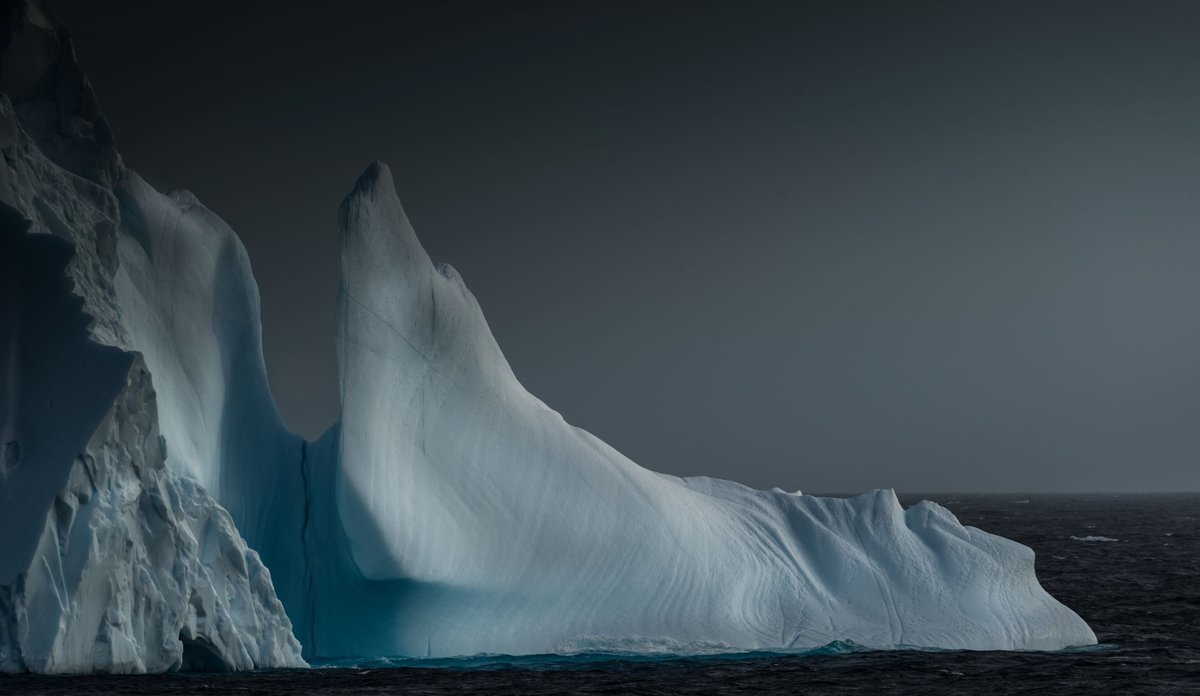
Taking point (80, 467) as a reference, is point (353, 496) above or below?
below

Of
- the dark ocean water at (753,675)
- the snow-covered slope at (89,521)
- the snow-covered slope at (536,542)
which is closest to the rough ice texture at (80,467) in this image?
the snow-covered slope at (89,521)

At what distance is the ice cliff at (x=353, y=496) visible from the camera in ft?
45.5

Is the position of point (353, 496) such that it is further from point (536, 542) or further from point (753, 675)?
point (753, 675)

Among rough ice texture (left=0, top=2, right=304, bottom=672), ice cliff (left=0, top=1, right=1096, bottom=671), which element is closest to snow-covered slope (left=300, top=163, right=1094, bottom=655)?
ice cliff (left=0, top=1, right=1096, bottom=671)

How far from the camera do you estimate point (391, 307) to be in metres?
17.5

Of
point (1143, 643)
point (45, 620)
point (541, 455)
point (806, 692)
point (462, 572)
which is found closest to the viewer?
point (45, 620)

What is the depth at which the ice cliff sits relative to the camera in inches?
546

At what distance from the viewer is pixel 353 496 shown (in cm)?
1571

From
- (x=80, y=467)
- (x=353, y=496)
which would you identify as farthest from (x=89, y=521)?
(x=353, y=496)

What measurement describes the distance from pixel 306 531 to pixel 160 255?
163 inches

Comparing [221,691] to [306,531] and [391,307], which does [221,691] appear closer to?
[306,531]

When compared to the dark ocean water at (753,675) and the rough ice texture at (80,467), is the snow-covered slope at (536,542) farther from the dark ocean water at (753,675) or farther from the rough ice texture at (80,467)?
the rough ice texture at (80,467)

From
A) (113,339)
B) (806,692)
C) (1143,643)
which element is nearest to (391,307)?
(113,339)

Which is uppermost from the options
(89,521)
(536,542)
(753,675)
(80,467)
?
(80,467)
